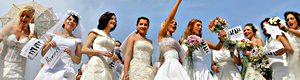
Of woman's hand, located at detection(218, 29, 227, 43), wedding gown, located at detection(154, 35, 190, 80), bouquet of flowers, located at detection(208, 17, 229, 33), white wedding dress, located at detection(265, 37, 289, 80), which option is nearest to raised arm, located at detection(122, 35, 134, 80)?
wedding gown, located at detection(154, 35, 190, 80)

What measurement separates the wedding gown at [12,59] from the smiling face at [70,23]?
919 millimetres

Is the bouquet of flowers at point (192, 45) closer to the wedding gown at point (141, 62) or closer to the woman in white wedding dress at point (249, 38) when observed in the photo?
the wedding gown at point (141, 62)

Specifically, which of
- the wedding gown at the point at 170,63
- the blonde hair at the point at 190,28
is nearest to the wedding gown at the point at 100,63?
the wedding gown at the point at 170,63

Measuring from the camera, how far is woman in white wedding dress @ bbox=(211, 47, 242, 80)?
24.3 ft

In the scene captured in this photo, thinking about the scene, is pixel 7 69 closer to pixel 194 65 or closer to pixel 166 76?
pixel 166 76

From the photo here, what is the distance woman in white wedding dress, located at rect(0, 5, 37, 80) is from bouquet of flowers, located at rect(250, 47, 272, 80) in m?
5.53

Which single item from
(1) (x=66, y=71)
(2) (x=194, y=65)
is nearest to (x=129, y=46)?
(1) (x=66, y=71)

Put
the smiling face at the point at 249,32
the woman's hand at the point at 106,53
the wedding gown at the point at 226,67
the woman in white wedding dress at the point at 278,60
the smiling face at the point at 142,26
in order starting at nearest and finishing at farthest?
the woman's hand at the point at 106,53 → the smiling face at the point at 142,26 → the woman in white wedding dress at the point at 278,60 → the wedding gown at the point at 226,67 → the smiling face at the point at 249,32

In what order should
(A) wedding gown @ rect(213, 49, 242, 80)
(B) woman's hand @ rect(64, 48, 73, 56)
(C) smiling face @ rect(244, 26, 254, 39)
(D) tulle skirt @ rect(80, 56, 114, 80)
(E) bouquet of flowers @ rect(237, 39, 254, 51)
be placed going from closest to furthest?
(D) tulle skirt @ rect(80, 56, 114, 80) < (B) woman's hand @ rect(64, 48, 73, 56) < (E) bouquet of flowers @ rect(237, 39, 254, 51) < (A) wedding gown @ rect(213, 49, 242, 80) < (C) smiling face @ rect(244, 26, 254, 39)

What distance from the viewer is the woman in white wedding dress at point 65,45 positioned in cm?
529

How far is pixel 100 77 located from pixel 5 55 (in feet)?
7.00

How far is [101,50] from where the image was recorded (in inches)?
212

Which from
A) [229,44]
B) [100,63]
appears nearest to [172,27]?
[229,44]

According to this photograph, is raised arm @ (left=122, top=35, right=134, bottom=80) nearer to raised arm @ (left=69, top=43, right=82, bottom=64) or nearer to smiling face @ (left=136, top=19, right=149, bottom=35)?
smiling face @ (left=136, top=19, right=149, bottom=35)
